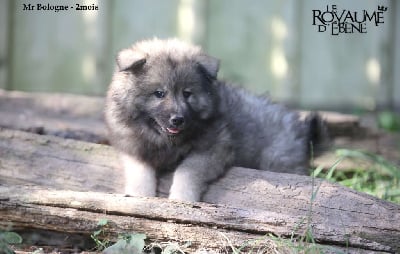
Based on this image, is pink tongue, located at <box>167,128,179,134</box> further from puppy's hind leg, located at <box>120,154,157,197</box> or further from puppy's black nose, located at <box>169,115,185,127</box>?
puppy's hind leg, located at <box>120,154,157,197</box>

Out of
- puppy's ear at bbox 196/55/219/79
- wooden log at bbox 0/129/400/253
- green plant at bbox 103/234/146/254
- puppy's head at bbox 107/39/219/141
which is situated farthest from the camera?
puppy's ear at bbox 196/55/219/79

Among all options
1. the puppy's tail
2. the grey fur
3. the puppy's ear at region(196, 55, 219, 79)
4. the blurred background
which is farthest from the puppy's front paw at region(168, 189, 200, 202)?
the blurred background

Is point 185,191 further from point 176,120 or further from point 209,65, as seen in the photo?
point 209,65

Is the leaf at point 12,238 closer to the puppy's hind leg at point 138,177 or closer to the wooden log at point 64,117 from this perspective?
the puppy's hind leg at point 138,177

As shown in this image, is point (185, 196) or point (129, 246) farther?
point (185, 196)

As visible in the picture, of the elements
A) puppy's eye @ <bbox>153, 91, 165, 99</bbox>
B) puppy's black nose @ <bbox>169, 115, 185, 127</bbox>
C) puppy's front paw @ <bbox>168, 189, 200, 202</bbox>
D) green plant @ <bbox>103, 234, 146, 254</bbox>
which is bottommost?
green plant @ <bbox>103, 234, 146, 254</bbox>

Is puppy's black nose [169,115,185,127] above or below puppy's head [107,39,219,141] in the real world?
below

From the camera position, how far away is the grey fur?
3877mm

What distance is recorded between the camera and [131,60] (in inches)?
155

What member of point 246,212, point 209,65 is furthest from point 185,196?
point 209,65

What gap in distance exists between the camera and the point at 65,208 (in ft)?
10.9

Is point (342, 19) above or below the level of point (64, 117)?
above

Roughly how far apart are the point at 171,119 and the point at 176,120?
0.03 metres

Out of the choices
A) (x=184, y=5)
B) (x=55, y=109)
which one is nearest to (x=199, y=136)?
(x=55, y=109)
